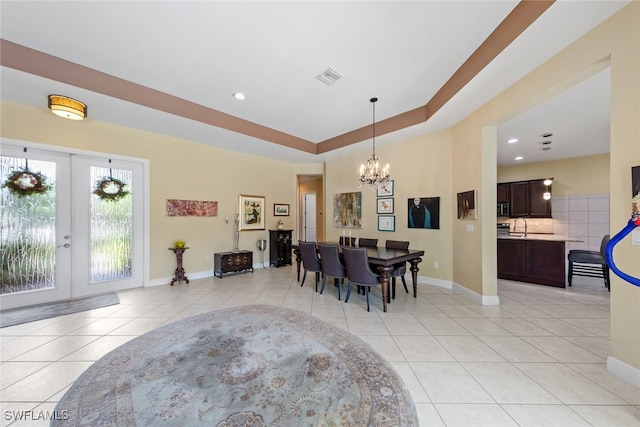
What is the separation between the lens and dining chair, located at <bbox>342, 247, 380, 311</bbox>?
317cm

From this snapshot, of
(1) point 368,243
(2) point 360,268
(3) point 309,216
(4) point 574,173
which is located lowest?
(2) point 360,268

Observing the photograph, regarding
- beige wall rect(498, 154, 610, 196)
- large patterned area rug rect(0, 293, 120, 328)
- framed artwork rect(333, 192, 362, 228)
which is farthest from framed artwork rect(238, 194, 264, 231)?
beige wall rect(498, 154, 610, 196)

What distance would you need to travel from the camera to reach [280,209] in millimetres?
6414

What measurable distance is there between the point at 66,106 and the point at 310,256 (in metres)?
3.92

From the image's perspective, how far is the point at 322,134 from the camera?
5.09 metres

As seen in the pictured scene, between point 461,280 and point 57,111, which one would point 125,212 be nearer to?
point 57,111

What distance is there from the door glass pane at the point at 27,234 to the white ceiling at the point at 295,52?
977mm

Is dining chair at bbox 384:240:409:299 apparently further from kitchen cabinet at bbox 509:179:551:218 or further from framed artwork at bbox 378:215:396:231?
kitchen cabinet at bbox 509:179:551:218

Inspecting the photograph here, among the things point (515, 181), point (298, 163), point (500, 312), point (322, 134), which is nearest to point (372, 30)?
point (322, 134)

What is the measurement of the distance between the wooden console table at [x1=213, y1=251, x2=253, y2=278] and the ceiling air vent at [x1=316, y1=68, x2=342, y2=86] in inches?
156

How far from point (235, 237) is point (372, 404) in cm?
472

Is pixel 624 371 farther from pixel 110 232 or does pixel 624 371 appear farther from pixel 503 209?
pixel 110 232

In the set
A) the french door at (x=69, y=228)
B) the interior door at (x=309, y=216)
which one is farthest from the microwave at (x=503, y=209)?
the french door at (x=69, y=228)

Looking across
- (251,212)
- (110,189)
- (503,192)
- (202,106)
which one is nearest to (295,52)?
(202,106)
